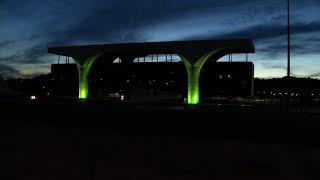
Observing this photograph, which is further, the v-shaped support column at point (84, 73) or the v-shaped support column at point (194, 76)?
the v-shaped support column at point (84, 73)

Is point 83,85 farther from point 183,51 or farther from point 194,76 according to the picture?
point 194,76

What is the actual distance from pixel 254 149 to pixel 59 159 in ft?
23.5

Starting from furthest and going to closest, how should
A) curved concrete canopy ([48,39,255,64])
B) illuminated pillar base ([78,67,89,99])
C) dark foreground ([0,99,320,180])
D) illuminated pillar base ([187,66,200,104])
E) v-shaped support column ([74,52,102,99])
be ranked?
1. illuminated pillar base ([78,67,89,99])
2. v-shaped support column ([74,52,102,99])
3. illuminated pillar base ([187,66,200,104])
4. curved concrete canopy ([48,39,255,64])
5. dark foreground ([0,99,320,180])

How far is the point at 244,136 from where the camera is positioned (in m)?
17.4

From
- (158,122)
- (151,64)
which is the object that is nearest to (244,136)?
(158,122)

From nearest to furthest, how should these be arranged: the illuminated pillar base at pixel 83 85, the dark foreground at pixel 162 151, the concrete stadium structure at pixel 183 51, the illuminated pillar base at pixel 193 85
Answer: the dark foreground at pixel 162 151 < the concrete stadium structure at pixel 183 51 < the illuminated pillar base at pixel 193 85 < the illuminated pillar base at pixel 83 85

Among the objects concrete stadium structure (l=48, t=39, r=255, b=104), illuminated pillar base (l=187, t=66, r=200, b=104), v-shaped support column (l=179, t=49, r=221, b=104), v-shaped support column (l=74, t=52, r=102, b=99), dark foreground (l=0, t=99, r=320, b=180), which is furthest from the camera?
v-shaped support column (l=74, t=52, r=102, b=99)

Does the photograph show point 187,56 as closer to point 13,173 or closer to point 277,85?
point 13,173

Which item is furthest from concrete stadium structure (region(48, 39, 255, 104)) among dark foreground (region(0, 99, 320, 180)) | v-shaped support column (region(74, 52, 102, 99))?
dark foreground (region(0, 99, 320, 180))

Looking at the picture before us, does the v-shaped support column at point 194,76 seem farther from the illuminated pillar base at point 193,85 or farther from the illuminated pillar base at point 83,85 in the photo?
the illuminated pillar base at point 83,85

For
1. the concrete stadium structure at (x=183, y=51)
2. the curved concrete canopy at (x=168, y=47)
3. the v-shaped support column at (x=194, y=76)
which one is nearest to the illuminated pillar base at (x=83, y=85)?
the concrete stadium structure at (x=183, y=51)

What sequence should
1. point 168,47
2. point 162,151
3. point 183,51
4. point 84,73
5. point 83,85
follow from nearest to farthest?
point 162,151 < point 183,51 < point 168,47 < point 84,73 < point 83,85

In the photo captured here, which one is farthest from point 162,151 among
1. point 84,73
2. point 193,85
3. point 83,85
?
point 83,85

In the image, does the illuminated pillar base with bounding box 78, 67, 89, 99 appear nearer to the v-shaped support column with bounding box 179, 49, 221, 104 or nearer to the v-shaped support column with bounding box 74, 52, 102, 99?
the v-shaped support column with bounding box 74, 52, 102, 99
